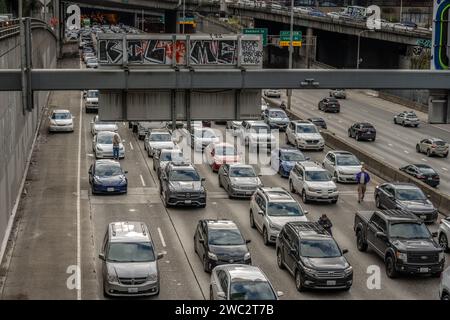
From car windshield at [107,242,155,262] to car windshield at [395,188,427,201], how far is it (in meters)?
13.6

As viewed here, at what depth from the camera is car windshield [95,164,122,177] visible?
39.3 metres

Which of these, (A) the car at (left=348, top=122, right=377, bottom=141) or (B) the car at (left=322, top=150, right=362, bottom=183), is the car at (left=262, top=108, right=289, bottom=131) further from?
(B) the car at (left=322, top=150, right=362, bottom=183)

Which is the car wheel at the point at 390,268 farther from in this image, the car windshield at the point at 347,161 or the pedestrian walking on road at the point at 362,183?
the car windshield at the point at 347,161

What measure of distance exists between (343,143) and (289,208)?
71.5 feet

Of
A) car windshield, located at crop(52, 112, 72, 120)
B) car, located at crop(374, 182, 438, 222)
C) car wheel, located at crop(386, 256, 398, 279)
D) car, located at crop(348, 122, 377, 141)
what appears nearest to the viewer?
car wheel, located at crop(386, 256, 398, 279)

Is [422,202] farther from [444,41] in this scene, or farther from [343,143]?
[343,143]

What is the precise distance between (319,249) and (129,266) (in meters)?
5.48

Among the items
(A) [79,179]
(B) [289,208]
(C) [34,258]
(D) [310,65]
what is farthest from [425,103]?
(C) [34,258]

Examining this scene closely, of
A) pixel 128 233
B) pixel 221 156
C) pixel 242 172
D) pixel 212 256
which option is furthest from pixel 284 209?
pixel 221 156

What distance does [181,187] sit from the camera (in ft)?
120

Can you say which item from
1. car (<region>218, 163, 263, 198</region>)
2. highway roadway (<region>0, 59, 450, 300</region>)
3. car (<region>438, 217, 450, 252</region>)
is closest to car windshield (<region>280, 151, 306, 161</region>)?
highway roadway (<region>0, 59, 450, 300</region>)

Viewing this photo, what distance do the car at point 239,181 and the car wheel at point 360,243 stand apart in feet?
28.8

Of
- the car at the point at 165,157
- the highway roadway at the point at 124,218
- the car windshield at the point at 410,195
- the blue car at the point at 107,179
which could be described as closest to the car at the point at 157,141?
the highway roadway at the point at 124,218

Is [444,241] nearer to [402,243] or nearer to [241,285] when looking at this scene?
[402,243]
